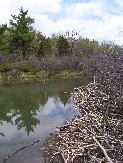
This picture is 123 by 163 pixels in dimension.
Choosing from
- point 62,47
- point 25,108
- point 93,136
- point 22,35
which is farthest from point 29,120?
point 62,47

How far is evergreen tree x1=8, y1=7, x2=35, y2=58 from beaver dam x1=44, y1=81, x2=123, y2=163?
30736 millimetres

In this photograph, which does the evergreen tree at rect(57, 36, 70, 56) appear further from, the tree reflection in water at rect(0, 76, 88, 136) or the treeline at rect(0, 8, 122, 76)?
the tree reflection in water at rect(0, 76, 88, 136)

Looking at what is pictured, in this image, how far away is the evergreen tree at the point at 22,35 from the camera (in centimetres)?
4109

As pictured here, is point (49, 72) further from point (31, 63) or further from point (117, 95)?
point (117, 95)

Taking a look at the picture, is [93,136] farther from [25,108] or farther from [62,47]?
[62,47]

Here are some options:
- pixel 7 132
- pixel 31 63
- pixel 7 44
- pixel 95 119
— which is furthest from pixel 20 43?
pixel 95 119

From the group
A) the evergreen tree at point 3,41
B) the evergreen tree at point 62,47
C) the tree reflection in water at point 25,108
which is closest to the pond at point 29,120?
the tree reflection in water at point 25,108

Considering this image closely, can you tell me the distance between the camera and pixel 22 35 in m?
40.8

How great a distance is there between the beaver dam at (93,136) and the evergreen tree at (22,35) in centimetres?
3074

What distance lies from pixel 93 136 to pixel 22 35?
3512 cm

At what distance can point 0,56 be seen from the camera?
128 feet

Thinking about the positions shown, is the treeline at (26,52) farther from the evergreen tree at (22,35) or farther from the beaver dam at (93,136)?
the beaver dam at (93,136)

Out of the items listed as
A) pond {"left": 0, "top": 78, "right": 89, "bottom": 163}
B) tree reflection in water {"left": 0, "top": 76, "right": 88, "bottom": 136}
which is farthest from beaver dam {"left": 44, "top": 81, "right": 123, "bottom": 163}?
tree reflection in water {"left": 0, "top": 76, "right": 88, "bottom": 136}

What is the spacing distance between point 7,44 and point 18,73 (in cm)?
798
